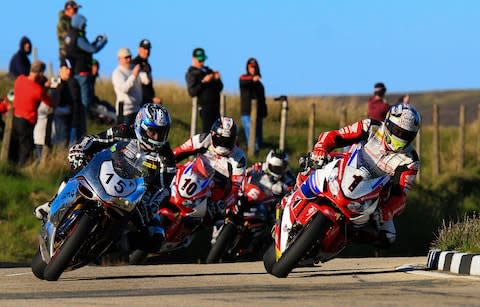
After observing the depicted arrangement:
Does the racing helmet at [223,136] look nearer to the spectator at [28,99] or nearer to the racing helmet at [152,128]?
the spectator at [28,99]

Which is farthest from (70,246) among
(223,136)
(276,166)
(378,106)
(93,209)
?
(378,106)

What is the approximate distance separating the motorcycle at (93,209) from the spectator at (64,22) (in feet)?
35.0

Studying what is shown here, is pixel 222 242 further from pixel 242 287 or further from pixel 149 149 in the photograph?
pixel 242 287

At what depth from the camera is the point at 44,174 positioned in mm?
22203

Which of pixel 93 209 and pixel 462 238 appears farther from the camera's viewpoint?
pixel 462 238

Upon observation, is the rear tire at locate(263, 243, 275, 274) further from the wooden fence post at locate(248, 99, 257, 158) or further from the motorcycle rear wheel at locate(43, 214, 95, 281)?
the wooden fence post at locate(248, 99, 257, 158)

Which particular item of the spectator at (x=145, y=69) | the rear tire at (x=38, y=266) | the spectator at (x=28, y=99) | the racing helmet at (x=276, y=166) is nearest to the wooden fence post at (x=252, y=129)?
the spectator at (x=145, y=69)

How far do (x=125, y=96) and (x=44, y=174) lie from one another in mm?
1779

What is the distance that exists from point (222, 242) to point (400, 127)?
644 centimetres

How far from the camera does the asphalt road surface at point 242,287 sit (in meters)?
10.3

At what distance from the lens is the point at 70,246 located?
40.5 ft

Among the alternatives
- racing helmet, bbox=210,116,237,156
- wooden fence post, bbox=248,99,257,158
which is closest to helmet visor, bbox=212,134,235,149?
racing helmet, bbox=210,116,237,156

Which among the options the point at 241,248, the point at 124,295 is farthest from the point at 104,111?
the point at 124,295

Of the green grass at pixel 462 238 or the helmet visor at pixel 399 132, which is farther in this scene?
the green grass at pixel 462 238
